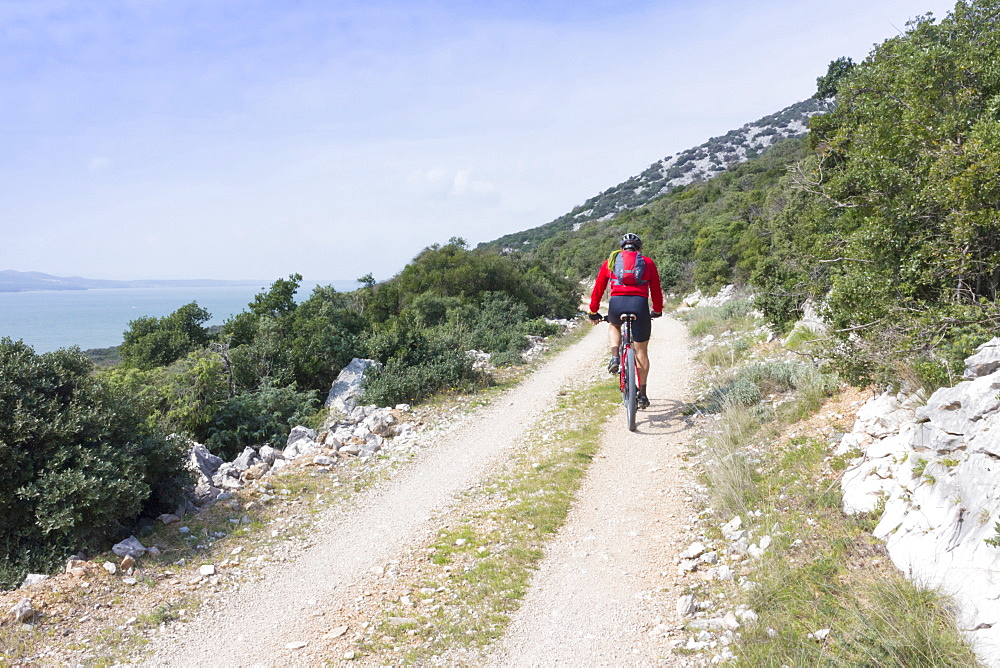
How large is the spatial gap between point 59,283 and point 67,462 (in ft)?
580

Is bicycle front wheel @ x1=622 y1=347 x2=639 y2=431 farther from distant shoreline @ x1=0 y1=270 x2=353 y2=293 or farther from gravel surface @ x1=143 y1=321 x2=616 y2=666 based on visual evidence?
distant shoreline @ x1=0 y1=270 x2=353 y2=293

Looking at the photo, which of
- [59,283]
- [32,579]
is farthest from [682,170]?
[59,283]

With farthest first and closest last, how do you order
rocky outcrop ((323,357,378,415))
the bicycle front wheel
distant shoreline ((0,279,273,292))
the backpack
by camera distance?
distant shoreline ((0,279,273,292))
rocky outcrop ((323,357,378,415))
the bicycle front wheel
the backpack

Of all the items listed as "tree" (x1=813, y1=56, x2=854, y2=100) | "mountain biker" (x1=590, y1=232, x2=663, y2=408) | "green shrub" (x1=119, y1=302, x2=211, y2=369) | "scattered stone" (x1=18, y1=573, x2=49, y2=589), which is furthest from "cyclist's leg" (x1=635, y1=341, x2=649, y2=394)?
"tree" (x1=813, y1=56, x2=854, y2=100)

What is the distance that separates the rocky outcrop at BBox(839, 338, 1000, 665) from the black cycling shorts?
3197mm

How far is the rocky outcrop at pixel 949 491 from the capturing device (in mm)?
2826

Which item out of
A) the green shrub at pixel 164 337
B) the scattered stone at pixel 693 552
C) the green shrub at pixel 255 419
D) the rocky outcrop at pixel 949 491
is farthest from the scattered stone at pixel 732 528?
the green shrub at pixel 164 337

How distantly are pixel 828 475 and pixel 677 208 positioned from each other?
1897 inches

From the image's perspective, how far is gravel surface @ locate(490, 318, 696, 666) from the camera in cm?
349

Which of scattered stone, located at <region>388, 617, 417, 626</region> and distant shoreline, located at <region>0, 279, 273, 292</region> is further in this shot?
distant shoreline, located at <region>0, 279, 273, 292</region>

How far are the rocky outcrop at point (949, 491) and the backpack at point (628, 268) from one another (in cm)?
337

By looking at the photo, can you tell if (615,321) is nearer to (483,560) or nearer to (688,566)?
(688,566)

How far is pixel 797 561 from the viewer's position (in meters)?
3.78

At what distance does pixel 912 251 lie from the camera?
583 centimetres
